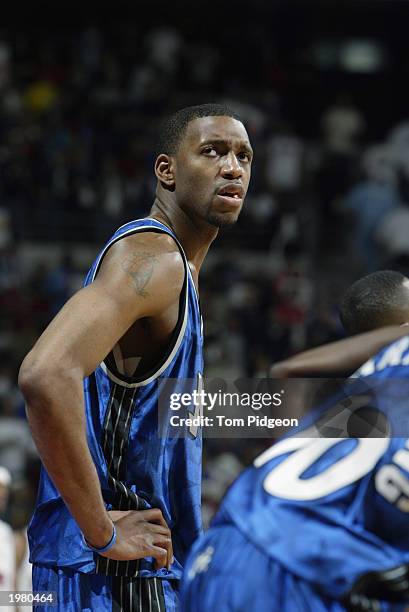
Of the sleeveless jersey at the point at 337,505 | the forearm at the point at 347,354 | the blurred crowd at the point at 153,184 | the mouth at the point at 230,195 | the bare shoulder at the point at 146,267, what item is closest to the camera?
the sleeveless jersey at the point at 337,505

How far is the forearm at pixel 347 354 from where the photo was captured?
2.13 metres

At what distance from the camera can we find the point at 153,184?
7723 mm

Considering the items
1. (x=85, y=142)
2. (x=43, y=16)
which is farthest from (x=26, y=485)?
(x=43, y=16)

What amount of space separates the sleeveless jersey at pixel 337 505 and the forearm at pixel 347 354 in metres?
0.07

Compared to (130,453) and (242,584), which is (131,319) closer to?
(130,453)

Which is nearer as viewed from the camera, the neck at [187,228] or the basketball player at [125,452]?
the basketball player at [125,452]

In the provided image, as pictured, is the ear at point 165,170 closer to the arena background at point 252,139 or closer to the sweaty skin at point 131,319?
the sweaty skin at point 131,319

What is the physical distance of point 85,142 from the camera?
9.24m

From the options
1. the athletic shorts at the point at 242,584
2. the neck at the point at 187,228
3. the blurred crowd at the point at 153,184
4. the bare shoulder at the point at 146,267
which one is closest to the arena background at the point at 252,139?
the blurred crowd at the point at 153,184

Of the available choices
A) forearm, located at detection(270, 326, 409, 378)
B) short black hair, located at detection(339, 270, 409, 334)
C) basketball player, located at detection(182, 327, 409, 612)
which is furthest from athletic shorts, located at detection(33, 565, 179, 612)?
short black hair, located at detection(339, 270, 409, 334)

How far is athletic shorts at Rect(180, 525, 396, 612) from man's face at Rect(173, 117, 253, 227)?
0.89 meters

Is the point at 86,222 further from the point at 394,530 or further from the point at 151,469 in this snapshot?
the point at 394,530

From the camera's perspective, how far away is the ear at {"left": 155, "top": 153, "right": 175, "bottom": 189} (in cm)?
273

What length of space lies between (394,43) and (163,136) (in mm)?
9729
